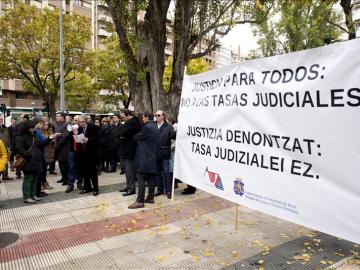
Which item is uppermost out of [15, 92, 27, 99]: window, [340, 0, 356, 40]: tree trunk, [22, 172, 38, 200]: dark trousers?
[340, 0, 356, 40]: tree trunk

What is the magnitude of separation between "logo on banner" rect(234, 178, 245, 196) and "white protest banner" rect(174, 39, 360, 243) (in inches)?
0.5

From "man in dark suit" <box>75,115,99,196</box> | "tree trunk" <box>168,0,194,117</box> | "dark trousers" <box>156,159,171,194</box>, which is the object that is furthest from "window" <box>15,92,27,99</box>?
"dark trousers" <box>156,159,171,194</box>

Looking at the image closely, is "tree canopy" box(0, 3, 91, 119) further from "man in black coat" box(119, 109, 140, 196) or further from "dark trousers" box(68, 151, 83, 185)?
"man in black coat" box(119, 109, 140, 196)

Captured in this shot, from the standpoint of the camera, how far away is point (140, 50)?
12469mm

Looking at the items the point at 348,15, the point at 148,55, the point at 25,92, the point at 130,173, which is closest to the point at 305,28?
Answer: the point at 348,15

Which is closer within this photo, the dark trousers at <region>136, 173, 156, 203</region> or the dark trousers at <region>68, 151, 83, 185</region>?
the dark trousers at <region>136, 173, 156, 203</region>

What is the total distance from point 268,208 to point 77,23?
2430cm

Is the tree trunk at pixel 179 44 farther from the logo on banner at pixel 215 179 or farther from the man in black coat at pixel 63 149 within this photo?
the logo on banner at pixel 215 179

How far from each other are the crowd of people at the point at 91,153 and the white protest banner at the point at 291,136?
201 cm

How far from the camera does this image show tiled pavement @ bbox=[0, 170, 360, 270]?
4.24m

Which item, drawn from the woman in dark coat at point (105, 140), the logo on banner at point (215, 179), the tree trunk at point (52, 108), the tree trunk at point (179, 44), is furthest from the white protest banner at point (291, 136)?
the tree trunk at point (52, 108)

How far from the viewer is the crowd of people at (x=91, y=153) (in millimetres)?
6711

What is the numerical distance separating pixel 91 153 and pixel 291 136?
5.20 meters

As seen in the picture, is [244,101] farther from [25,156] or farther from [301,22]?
[301,22]
